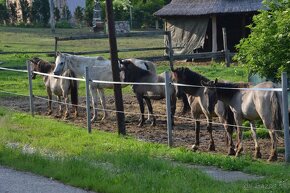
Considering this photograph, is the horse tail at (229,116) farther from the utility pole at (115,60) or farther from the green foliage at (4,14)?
the green foliage at (4,14)

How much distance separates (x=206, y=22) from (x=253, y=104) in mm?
23810

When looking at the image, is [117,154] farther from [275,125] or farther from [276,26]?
[276,26]

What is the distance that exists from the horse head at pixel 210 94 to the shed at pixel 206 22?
21.3 m

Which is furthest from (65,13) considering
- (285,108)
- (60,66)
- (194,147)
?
(285,108)

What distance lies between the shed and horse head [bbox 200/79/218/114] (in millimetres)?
21304

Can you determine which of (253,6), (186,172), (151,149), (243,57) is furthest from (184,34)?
(186,172)

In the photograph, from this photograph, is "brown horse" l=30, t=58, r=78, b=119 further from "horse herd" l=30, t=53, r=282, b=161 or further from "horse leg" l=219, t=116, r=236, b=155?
"horse leg" l=219, t=116, r=236, b=155

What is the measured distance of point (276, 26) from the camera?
13859mm

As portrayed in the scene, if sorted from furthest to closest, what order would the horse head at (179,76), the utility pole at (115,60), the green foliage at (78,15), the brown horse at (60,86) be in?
the green foliage at (78,15), the brown horse at (60,86), the utility pole at (115,60), the horse head at (179,76)

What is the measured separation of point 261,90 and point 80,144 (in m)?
3.82

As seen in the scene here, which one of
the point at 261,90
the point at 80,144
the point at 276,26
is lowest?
the point at 80,144

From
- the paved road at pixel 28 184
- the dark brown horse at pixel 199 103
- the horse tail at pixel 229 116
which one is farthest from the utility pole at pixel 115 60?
the paved road at pixel 28 184

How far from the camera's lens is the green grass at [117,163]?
9.37m

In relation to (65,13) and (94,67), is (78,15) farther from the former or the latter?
(94,67)
